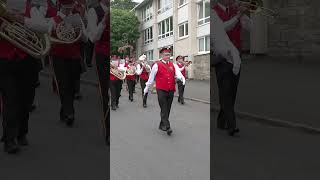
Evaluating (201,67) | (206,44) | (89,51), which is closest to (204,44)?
(206,44)

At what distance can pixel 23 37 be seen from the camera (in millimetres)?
2016

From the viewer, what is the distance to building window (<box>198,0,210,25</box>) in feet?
6.37

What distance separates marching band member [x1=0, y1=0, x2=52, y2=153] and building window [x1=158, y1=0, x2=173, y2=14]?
702mm

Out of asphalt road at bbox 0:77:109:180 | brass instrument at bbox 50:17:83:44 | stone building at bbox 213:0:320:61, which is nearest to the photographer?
stone building at bbox 213:0:320:61

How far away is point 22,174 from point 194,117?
955mm

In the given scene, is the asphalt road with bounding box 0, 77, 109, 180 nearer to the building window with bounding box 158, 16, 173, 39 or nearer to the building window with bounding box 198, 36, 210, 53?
the building window with bounding box 158, 16, 173, 39

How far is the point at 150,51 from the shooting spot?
2.22 meters

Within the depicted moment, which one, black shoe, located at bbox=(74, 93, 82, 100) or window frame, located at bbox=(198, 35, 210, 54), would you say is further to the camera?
black shoe, located at bbox=(74, 93, 82, 100)

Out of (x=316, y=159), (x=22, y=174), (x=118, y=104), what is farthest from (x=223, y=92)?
(x=22, y=174)

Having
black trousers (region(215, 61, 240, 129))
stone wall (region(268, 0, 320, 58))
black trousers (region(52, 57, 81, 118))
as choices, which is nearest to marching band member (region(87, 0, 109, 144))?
black trousers (region(52, 57, 81, 118))

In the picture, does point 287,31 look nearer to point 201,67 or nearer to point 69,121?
point 201,67

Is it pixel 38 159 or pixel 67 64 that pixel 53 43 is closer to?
pixel 67 64

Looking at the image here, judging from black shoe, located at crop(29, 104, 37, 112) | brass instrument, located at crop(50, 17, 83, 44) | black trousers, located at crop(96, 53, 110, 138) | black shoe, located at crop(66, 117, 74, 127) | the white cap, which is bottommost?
black shoe, located at crop(66, 117, 74, 127)

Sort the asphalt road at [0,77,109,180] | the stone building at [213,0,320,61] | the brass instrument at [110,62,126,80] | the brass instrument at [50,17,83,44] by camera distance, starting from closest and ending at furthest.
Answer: the stone building at [213,0,320,61], the brass instrument at [50,17,83,44], the asphalt road at [0,77,109,180], the brass instrument at [110,62,126,80]
